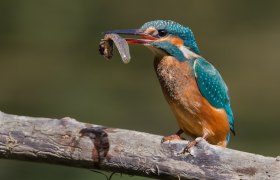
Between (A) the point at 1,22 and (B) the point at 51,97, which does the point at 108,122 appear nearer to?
(B) the point at 51,97

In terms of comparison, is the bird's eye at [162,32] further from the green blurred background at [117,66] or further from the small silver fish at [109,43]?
the green blurred background at [117,66]

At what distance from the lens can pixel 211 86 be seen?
4.45 meters

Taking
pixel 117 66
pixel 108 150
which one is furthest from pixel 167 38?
pixel 117 66

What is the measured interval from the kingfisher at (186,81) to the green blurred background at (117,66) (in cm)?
237

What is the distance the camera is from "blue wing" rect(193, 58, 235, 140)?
4398mm

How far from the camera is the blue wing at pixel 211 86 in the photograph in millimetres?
4398

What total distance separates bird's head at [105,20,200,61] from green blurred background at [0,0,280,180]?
241 cm

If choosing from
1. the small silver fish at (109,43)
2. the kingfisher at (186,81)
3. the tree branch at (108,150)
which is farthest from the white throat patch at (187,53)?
the tree branch at (108,150)

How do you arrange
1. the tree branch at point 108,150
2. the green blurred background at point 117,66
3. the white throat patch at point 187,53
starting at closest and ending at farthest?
1. the tree branch at point 108,150
2. the white throat patch at point 187,53
3. the green blurred background at point 117,66

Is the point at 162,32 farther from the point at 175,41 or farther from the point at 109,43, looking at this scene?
the point at 109,43

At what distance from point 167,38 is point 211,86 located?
32 centimetres

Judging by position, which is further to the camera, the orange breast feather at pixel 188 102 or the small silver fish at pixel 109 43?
the orange breast feather at pixel 188 102

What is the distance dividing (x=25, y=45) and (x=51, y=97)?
2.03 meters

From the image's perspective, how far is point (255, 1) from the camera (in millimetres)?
11375
